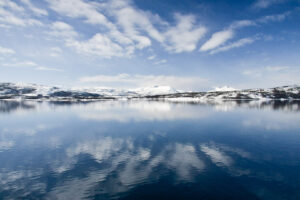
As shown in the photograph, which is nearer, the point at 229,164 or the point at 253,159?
the point at 229,164

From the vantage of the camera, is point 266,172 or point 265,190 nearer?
point 265,190

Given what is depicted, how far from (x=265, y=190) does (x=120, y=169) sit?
15250mm

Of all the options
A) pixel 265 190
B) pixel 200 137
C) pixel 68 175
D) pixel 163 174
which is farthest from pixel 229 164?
pixel 68 175

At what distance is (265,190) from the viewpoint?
647 inches

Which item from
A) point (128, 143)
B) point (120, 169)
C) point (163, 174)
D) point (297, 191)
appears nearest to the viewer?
point (297, 191)

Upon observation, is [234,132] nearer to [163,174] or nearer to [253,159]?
[253,159]

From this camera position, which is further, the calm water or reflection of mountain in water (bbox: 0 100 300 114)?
reflection of mountain in water (bbox: 0 100 300 114)

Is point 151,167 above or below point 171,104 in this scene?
below

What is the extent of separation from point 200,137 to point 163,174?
18.4 metres

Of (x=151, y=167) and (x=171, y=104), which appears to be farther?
(x=171, y=104)

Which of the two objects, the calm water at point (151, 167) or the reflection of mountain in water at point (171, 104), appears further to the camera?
the reflection of mountain in water at point (171, 104)

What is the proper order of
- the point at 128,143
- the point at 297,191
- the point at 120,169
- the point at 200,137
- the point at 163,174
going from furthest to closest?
the point at 200,137 < the point at 128,143 < the point at 120,169 < the point at 163,174 < the point at 297,191

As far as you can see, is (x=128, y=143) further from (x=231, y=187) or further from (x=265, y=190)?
(x=265, y=190)

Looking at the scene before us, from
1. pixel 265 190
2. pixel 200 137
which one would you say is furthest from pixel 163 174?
pixel 200 137
